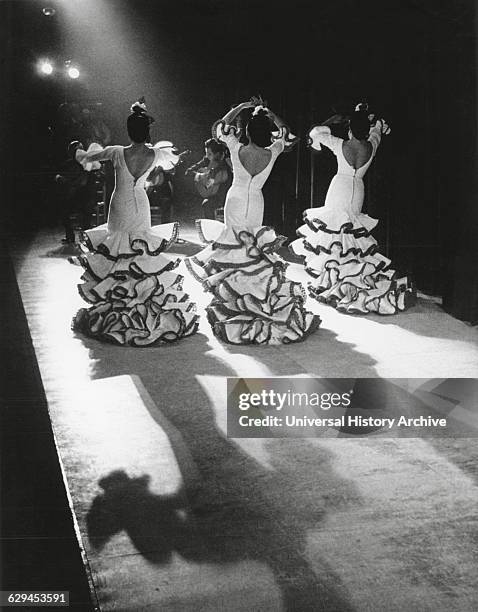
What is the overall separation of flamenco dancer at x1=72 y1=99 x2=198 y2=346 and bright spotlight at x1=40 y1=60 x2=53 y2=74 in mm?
5585

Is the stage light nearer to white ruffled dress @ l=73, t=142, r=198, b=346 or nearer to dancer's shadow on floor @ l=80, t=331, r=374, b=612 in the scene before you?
white ruffled dress @ l=73, t=142, r=198, b=346

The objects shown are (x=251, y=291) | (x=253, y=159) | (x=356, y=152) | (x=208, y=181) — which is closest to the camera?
(x=251, y=291)

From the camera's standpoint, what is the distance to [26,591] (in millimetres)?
2182

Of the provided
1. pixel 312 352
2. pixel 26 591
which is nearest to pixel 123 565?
pixel 26 591

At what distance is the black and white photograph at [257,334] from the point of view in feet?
7.93

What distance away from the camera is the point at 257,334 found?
15.8 ft

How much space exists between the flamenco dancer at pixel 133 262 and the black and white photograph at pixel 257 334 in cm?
1

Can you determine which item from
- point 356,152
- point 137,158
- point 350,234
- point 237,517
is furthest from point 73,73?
point 237,517

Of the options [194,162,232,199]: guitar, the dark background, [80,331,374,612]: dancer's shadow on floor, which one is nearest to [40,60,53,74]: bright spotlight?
the dark background

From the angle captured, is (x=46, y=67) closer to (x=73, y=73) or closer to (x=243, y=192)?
(x=73, y=73)

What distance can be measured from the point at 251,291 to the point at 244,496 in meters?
2.26

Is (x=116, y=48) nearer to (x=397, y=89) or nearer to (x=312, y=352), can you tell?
(x=397, y=89)

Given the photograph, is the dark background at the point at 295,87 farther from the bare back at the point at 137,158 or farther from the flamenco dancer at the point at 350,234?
the bare back at the point at 137,158

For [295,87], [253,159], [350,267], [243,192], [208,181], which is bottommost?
[350,267]
